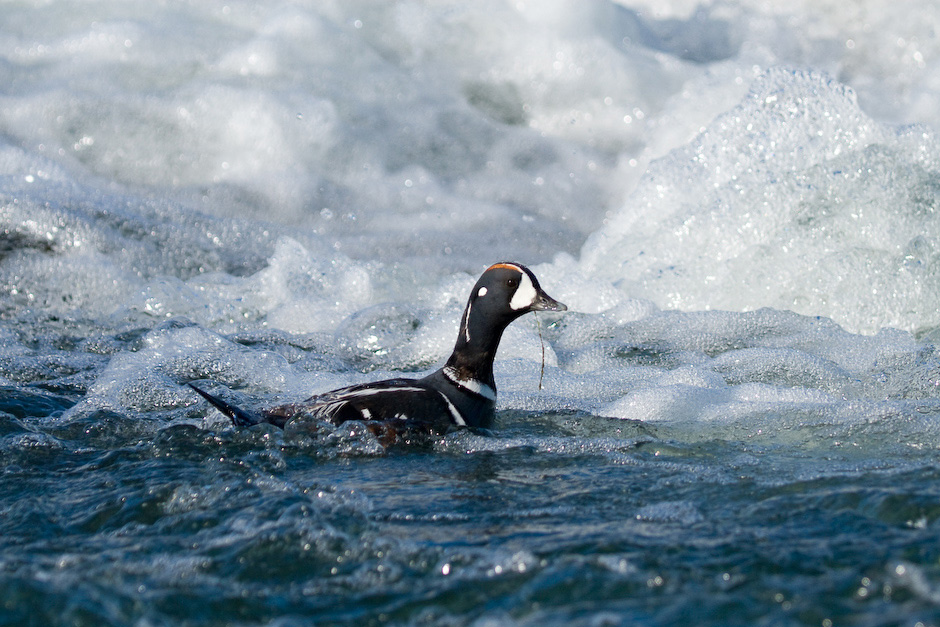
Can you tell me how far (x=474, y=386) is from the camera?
4.15 meters

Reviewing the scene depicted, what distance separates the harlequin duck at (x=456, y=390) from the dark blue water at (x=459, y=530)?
123mm

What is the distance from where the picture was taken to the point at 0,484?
3.30 meters

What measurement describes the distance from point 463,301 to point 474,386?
6.93 ft

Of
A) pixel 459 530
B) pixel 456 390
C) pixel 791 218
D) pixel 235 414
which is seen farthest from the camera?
pixel 791 218

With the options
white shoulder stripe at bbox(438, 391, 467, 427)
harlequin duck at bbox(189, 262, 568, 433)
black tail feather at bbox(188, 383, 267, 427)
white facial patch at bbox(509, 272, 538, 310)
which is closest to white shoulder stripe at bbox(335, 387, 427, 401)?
harlequin duck at bbox(189, 262, 568, 433)

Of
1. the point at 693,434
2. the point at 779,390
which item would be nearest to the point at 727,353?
the point at 779,390

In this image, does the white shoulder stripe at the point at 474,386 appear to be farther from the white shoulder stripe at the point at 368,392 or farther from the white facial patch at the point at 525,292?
the white facial patch at the point at 525,292

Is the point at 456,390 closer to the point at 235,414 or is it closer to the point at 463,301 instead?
the point at 235,414

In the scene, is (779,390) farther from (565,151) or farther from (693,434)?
(565,151)

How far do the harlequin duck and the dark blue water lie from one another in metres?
0.12

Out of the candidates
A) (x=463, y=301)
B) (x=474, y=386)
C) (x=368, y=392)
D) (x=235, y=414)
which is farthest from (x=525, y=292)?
(x=463, y=301)

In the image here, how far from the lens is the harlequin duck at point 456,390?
3816 mm

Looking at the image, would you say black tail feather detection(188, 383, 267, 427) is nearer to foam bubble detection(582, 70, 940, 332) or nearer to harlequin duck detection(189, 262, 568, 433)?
harlequin duck detection(189, 262, 568, 433)

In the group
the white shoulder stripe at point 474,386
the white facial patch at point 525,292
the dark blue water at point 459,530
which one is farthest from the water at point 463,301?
the white facial patch at point 525,292
